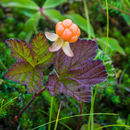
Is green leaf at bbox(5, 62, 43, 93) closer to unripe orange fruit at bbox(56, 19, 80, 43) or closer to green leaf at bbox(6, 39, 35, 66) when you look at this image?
green leaf at bbox(6, 39, 35, 66)

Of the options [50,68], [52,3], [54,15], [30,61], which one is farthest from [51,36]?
[52,3]

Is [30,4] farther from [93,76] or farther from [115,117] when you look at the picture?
[115,117]

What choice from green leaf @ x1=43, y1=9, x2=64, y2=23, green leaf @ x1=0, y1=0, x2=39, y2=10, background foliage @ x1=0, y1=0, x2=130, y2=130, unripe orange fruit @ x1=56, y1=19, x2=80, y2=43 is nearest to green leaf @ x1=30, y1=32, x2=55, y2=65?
unripe orange fruit @ x1=56, y1=19, x2=80, y2=43

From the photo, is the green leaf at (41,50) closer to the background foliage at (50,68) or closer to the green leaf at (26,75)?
the green leaf at (26,75)

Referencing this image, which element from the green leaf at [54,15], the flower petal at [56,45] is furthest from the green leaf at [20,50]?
the green leaf at [54,15]

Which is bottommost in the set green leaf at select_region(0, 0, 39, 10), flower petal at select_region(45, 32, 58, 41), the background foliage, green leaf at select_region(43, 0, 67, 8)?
the background foliage

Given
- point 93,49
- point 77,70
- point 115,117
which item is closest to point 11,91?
point 77,70
